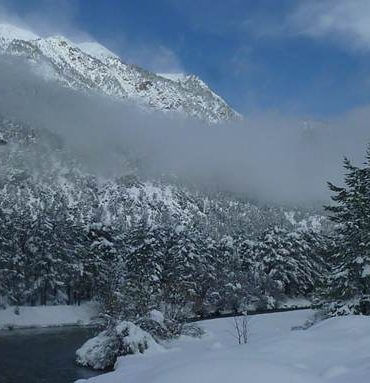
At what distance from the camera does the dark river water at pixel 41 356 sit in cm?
3712

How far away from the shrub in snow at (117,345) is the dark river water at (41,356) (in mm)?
1329

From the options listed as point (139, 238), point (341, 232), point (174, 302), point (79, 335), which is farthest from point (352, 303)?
point (139, 238)

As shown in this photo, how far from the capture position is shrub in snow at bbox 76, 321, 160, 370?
131 feet

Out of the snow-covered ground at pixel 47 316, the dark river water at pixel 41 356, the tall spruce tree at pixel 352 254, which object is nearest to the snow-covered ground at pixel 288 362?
the dark river water at pixel 41 356

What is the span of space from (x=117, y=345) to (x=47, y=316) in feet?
139

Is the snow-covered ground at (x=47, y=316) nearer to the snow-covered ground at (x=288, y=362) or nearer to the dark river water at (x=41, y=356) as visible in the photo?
the dark river water at (x=41, y=356)

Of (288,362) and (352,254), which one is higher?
(352,254)

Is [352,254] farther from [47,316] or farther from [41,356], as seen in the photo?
[47,316]

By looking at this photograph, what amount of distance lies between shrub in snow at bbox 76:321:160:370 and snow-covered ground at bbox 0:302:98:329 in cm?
3493

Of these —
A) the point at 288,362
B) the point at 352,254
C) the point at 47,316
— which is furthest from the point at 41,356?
the point at 47,316

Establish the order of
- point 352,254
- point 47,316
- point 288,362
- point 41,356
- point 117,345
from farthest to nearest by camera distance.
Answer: point 47,316
point 41,356
point 352,254
point 117,345
point 288,362

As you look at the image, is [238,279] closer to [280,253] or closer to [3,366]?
[280,253]

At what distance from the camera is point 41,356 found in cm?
4606

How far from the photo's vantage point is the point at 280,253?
98.4 metres
